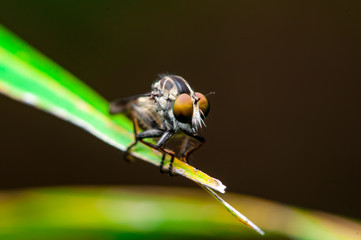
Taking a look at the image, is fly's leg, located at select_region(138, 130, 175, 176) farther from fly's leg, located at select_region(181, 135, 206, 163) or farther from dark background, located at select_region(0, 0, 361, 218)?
dark background, located at select_region(0, 0, 361, 218)

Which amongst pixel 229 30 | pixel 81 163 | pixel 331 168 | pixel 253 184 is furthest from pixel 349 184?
pixel 81 163

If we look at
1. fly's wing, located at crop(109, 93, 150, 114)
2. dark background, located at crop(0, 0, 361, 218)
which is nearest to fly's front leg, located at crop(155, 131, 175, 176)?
fly's wing, located at crop(109, 93, 150, 114)

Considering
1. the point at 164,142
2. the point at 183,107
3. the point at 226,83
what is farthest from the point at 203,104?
the point at 226,83

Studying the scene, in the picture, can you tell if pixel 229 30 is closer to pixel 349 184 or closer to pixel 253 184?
pixel 253 184

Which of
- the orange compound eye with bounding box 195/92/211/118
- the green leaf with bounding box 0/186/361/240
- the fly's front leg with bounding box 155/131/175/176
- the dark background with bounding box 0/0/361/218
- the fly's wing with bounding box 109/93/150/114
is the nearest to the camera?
the green leaf with bounding box 0/186/361/240

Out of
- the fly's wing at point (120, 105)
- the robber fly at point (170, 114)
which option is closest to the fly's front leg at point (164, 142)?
the robber fly at point (170, 114)

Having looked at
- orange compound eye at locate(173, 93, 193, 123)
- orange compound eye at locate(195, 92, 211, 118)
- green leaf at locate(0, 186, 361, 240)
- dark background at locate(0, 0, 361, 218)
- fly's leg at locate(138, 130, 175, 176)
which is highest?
dark background at locate(0, 0, 361, 218)

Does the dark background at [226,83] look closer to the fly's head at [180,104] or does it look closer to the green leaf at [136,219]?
the fly's head at [180,104]
